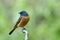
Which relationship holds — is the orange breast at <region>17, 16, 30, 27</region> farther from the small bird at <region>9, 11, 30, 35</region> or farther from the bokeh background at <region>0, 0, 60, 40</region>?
the bokeh background at <region>0, 0, 60, 40</region>

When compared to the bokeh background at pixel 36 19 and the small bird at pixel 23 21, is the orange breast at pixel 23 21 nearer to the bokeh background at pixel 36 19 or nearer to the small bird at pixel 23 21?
the small bird at pixel 23 21

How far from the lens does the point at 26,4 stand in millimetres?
5508

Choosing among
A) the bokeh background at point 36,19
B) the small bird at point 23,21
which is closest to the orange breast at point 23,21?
the small bird at point 23,21

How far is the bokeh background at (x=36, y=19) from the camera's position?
512 centimetres

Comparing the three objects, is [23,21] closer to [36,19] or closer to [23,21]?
[23,21]

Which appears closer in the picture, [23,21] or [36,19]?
[23,21]

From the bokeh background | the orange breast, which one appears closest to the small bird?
the orange breast

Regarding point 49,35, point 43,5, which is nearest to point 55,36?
point 49,35

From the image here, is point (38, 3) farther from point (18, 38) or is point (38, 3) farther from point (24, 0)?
point (18, 38)

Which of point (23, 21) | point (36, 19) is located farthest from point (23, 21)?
point (36, 19)

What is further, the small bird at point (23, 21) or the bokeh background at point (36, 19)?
the bokeh background at point (36, 19)

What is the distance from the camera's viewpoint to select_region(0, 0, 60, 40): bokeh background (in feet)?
16.8

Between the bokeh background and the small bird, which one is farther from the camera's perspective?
the bokeh background

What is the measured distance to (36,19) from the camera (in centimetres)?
544
